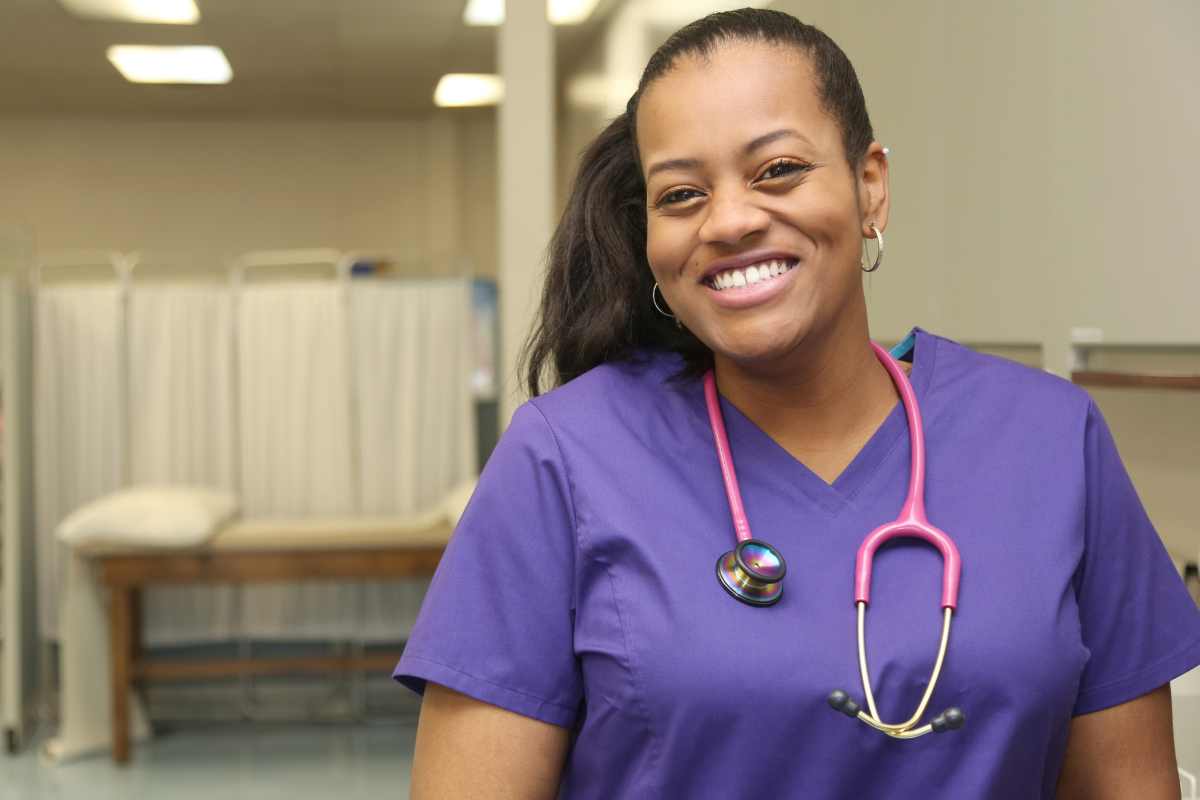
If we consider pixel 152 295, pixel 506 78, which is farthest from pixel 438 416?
pixel 506 78

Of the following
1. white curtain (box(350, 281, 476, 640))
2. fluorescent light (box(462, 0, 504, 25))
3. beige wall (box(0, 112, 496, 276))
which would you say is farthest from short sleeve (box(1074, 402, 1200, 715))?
Result: beige wall (box(0, 112, 496, 276))

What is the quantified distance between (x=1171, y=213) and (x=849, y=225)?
14.9 inches

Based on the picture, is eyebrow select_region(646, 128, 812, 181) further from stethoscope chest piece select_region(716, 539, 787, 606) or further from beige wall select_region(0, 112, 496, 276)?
beige wall select_region(0, 112, 496, 276)

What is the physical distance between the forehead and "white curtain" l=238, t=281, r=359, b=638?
2.80m

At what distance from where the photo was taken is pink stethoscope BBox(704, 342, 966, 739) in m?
0.75

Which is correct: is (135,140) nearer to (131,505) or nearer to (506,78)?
(131,505)

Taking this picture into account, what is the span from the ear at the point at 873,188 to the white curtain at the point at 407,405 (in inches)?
109

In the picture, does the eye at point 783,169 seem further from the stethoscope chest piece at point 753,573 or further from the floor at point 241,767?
the floor at point 241,767

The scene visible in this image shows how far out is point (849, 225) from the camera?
82 centimetres

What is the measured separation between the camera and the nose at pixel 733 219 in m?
0.79

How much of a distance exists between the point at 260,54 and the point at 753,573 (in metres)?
3.07

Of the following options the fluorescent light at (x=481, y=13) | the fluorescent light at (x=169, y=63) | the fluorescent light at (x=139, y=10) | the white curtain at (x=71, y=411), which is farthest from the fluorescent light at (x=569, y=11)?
the white curtain at (x=71, y=411)

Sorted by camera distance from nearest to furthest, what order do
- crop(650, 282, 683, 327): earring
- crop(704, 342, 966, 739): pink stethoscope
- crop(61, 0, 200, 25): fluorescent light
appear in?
crop(704, 342, 966, 739): pink stethoscope < crop(650, 282, 683, 327): earring < crop(61, 0, 200, 25): fluorescent light

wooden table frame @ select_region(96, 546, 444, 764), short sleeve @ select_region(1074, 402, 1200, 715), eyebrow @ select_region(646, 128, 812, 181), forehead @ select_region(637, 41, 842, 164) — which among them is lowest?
wooden table frame @ select_region(96, 546, 444, 764)
